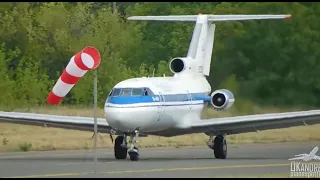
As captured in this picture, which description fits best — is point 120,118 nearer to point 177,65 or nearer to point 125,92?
point 125,92

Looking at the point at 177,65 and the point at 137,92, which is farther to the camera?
the point at 177,65

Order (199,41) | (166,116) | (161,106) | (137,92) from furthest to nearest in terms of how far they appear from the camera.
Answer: (199,41) < (166,116) < (161,106) < (137,92)

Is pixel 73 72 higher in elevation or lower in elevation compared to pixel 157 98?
lower

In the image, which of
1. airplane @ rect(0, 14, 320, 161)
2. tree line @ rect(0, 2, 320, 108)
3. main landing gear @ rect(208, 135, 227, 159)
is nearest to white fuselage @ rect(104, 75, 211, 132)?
airplane @ rect(0, 14, 320, 161)

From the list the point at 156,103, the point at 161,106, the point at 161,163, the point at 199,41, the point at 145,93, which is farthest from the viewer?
the point at 199,41

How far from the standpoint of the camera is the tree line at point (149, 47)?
3681cm

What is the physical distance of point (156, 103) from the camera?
90.5 feet

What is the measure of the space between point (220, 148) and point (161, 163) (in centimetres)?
372

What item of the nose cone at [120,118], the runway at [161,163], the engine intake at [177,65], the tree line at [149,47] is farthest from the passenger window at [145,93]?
the tree line at [149,47]

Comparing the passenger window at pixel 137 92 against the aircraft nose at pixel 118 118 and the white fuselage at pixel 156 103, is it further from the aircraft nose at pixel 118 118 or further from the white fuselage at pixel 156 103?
the aircraft nose at pixel 118 118

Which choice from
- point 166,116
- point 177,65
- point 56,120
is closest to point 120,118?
point 166,116

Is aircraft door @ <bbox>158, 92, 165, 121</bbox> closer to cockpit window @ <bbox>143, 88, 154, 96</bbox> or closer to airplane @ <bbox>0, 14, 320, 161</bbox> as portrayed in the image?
airplane @ <bbox>0, 14, 320, 161</bbox>

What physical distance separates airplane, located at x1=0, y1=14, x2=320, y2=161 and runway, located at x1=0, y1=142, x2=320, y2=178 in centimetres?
79

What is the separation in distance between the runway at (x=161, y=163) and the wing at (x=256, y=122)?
91 cm
